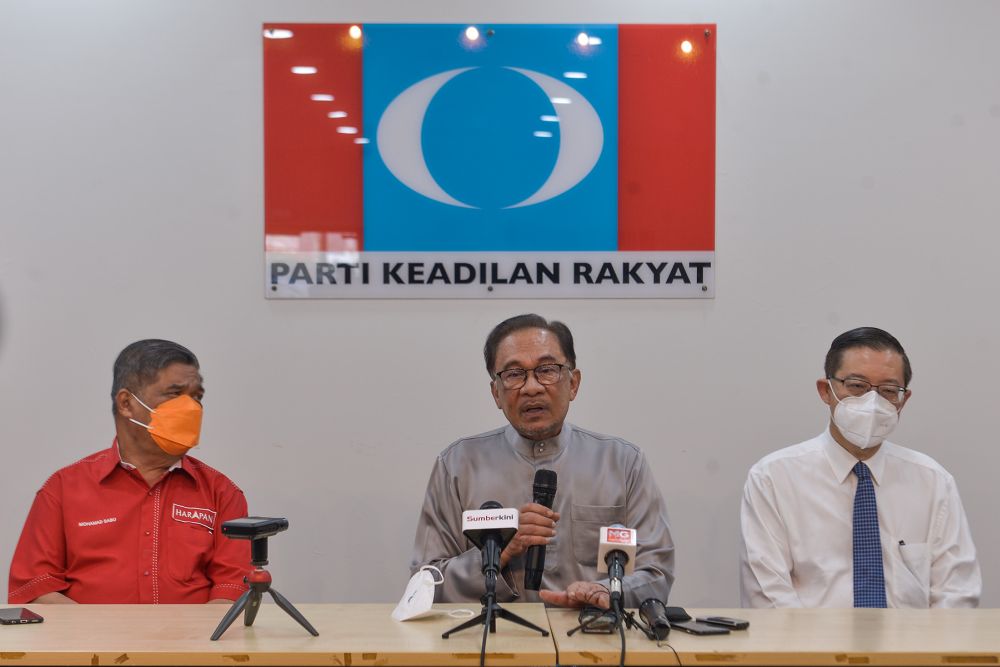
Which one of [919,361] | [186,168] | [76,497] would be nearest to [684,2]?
[919,361]

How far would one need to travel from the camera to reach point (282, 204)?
12.8ft

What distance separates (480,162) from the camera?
3896 mm

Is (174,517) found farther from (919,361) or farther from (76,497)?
(919,361)

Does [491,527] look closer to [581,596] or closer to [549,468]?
[581,596]

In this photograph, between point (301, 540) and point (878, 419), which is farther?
point (301, 540)

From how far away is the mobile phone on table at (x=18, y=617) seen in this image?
7.93 ft

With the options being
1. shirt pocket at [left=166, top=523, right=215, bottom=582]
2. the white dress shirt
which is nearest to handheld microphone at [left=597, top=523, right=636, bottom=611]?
the white dress shirt

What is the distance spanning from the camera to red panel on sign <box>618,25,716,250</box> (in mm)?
3887

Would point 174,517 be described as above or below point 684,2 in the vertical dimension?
below

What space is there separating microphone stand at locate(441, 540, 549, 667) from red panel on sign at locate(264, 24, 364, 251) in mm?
1896

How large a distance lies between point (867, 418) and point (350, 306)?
6.73ft

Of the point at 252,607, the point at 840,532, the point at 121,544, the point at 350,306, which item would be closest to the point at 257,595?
the point at 252,607

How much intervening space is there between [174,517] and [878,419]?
243cm

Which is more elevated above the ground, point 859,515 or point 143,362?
point 143,362
